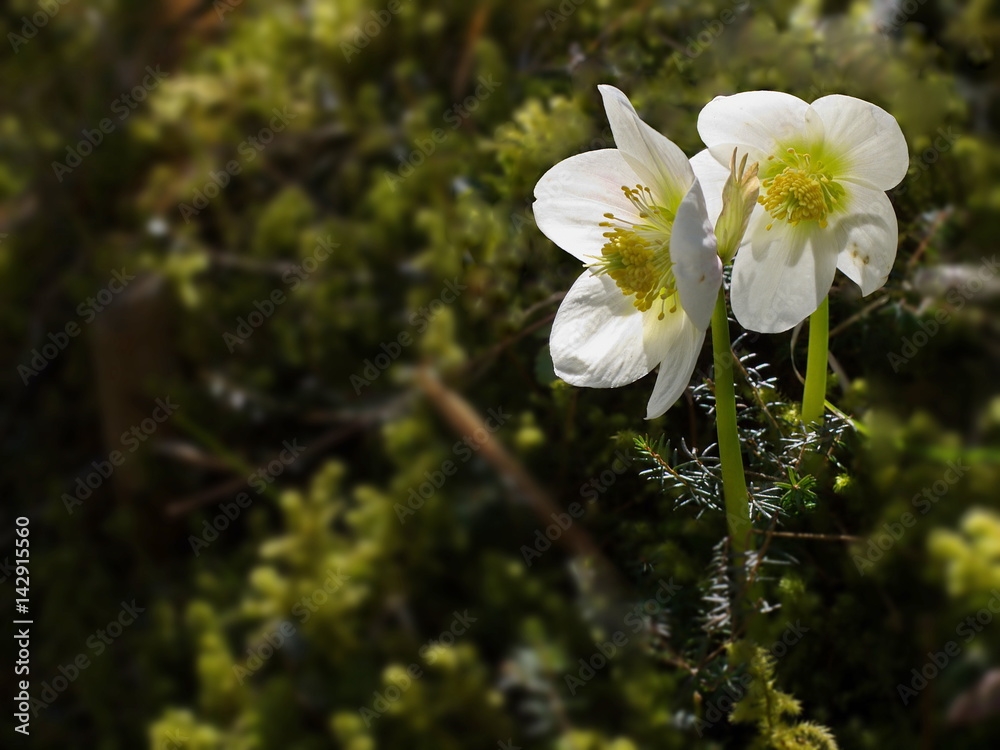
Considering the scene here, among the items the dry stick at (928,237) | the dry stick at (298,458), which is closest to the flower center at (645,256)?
the dry stick at (928,237)

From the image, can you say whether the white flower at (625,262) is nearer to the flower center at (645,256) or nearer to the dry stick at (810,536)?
the flower center at (645,256)

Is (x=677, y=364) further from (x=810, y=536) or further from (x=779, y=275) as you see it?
(x=810, y=536)

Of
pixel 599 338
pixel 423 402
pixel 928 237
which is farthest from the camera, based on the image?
pixel 423 402

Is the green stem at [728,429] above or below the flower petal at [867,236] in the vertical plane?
below

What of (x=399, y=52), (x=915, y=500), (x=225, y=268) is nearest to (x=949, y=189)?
(x=915, y=500)

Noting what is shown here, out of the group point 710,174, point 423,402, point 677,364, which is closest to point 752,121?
point 710,174

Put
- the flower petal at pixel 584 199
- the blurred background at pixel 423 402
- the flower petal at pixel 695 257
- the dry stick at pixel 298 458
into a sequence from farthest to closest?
1. the dry stick at pixel 298 458
2. the blurred background at pixel 423 402
3. the flower petal at pixel 584 199
4. the flower petal at pixel 695 257

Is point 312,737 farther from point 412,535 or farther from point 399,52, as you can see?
point 399,52
